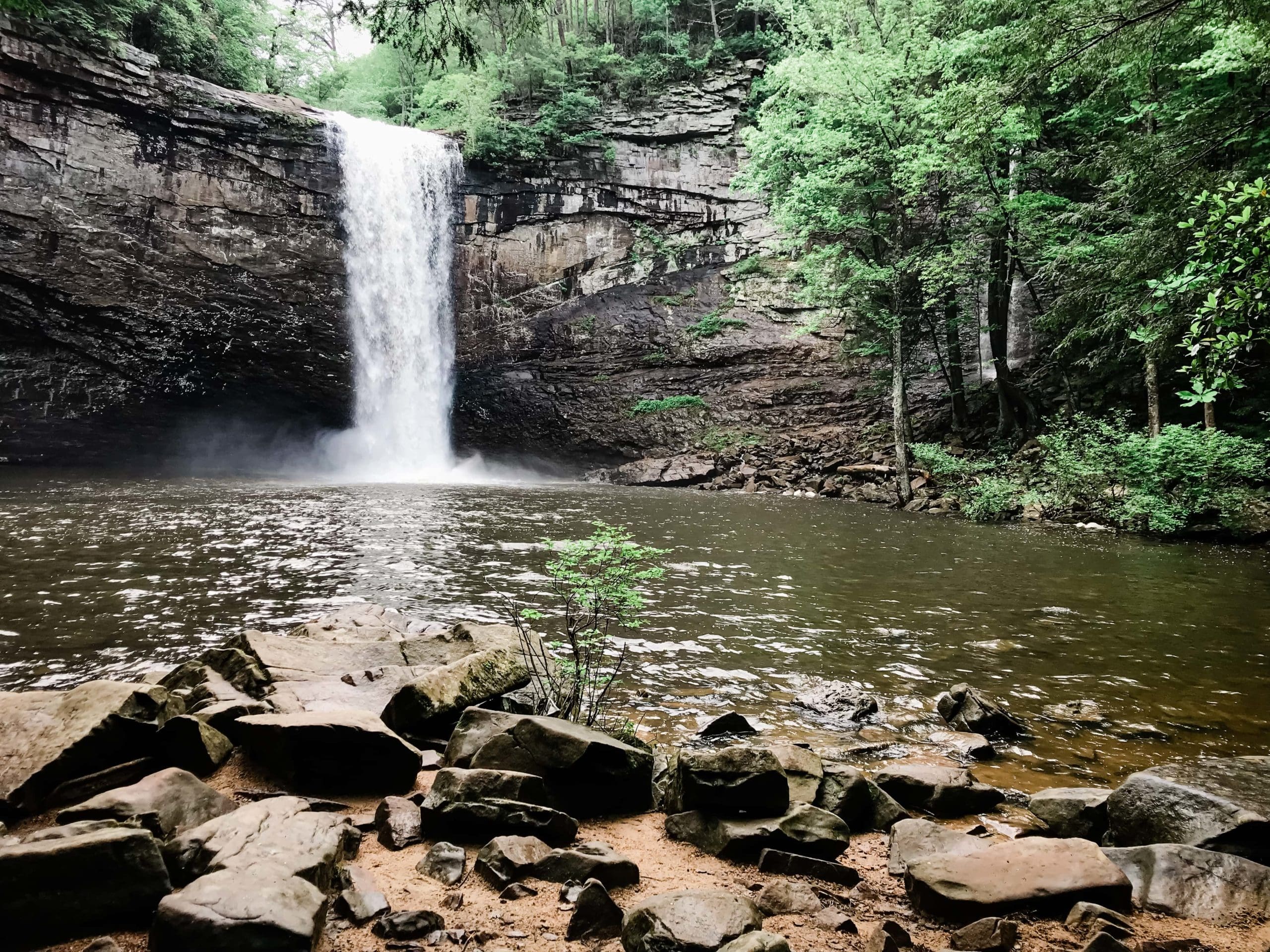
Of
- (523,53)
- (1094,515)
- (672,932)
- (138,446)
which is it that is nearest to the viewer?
(672,932)

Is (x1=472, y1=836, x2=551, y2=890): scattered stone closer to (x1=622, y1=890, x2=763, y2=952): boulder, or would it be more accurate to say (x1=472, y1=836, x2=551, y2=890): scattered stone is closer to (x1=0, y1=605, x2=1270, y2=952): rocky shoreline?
(x1=0, y1=605, x2=1270, y2=952): rocky shoreline

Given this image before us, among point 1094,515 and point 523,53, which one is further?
point 523,53

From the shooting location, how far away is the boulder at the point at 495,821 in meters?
2.56

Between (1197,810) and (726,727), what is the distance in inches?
84.4

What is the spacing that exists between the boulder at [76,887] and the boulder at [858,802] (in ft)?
7.96

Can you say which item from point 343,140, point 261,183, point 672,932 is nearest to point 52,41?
point 261,183

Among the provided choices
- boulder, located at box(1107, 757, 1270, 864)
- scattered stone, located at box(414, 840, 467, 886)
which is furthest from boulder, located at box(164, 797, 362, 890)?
boulder, located at box(1107, 757, 1270, 864)

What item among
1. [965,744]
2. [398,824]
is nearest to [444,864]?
[398,824]

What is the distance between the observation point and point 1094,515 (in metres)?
12.9

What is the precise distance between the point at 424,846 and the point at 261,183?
25.0 meters

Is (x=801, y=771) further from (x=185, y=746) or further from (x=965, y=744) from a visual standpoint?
(x=185, y=746)

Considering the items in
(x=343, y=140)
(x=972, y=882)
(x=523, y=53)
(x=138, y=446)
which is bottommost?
(x=972, y=882)

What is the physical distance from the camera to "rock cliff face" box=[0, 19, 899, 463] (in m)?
19.6

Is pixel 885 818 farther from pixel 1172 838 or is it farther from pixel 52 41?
pixel 52 41
